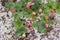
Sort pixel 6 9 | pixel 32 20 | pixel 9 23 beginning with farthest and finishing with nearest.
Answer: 1. pixel 9 23
2. pixel 6 9
3. pixel 32 20

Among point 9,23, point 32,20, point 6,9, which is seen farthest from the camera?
point 9,23

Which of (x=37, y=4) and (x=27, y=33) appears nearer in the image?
(x=37, y=4)

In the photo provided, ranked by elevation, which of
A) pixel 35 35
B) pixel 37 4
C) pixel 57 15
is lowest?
pixel 35 35

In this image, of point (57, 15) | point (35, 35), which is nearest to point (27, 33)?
point (35, 35)

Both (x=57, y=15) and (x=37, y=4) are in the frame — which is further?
(x=57, y=15)

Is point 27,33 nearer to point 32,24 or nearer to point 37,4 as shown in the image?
point 32,24

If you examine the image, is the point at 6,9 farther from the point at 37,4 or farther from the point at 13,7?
the point at 37,4

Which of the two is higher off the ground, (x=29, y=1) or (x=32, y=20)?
(x=29, y=1)

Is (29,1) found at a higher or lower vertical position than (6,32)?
Answer: higher

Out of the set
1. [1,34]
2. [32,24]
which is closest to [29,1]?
[32,24]
